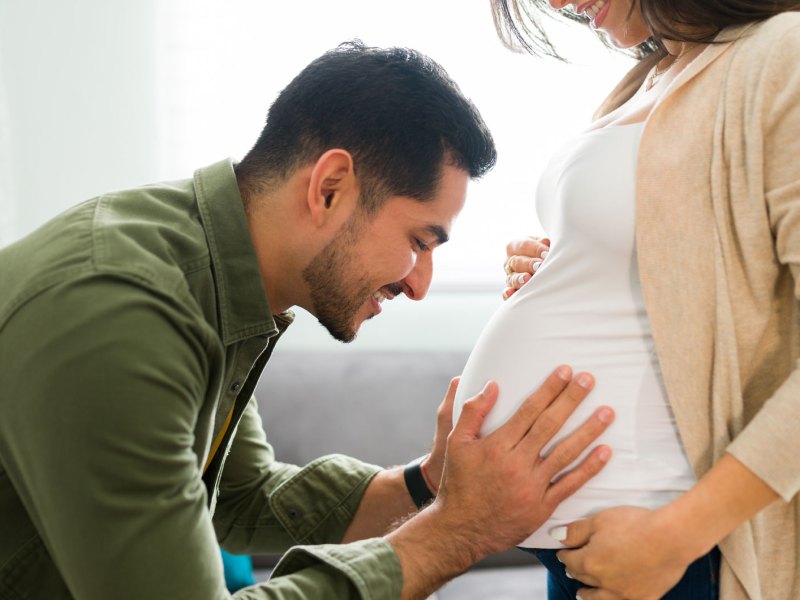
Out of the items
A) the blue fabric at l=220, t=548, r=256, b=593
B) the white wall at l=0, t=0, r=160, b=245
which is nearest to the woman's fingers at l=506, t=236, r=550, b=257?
the blue fabric at l=220, t=548, r=256, b=593

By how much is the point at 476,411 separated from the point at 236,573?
106 cm

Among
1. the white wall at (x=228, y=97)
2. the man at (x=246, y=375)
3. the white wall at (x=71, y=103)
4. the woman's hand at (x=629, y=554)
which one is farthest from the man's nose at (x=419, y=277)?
the white wall at (x=71, y=103)

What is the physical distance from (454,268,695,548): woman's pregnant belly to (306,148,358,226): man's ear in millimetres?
314

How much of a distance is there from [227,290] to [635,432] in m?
0.52

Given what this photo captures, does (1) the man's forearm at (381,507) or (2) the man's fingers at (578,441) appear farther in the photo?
(1) the man's forearm at (381,507)

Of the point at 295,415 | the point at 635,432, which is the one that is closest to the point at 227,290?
the point at 635,432

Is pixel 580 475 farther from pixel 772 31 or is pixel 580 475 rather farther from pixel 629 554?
pixel 772 31

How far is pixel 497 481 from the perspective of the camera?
0.98 metres

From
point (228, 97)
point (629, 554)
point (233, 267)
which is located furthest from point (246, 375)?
point (228, 97)

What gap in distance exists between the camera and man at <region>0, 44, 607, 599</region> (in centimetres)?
86

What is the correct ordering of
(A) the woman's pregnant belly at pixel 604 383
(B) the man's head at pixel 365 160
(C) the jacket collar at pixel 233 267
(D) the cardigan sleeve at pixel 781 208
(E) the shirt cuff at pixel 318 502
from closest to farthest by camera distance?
(D) the cardigan sleeve at pixel 781 208 → (A) the woman's pregnant belly at pixel 604 383 → (C) the jacket collar at pixel 233 267 → (B) the man's head at pixel 365 160 → (E) the shirt cuff at pixel 318 502

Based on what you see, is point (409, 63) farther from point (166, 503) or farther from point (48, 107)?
point (48, 107)

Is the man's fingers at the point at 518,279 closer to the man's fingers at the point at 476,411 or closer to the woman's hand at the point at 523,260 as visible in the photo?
the woman's hand at the point at 523,260

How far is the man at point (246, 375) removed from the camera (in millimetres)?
857
